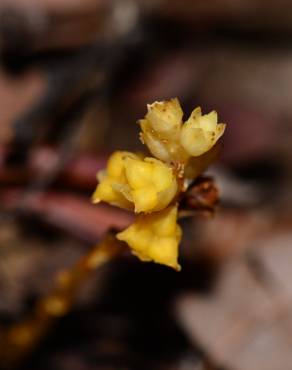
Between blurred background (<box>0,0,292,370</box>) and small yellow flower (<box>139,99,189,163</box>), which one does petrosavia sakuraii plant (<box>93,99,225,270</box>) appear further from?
blurred background (<box>0,0,292,370</box>)

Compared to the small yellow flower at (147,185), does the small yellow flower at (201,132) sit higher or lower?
higher

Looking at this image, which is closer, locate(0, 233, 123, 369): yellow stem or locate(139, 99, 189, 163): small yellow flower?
locate(139, 99, 189, 163): small yellow flower

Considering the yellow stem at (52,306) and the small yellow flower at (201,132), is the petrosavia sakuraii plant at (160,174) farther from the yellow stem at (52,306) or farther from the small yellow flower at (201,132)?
the yellow stem at (52,306)

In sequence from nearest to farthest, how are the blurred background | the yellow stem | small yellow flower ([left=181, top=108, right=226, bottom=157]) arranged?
small yellow flower ([left=181, top=108, right=226, bottom=157])
the yellow stem
the blurred background

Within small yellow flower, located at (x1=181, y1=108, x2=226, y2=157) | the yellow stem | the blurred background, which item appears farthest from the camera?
the blurred background

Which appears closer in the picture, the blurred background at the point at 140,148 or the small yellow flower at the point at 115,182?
the small yellow flower at the point at 115,182

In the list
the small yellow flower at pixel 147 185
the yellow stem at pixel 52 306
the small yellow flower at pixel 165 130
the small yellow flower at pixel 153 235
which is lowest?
the yellow stem at pixel 52 306

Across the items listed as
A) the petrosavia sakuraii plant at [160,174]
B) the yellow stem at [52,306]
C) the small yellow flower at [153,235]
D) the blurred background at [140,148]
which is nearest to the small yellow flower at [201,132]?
the petrosavia sakuraii plant at [160,174]

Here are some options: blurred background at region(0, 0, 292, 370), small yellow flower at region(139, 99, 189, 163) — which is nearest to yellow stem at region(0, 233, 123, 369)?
blurred background at region(0, 0, 292, 370)

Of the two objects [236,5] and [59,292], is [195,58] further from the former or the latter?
[59,292]

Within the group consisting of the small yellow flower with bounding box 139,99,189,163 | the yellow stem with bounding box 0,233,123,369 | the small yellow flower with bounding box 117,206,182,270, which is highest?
the small yellow flower with bounding box 139,99,189,163
